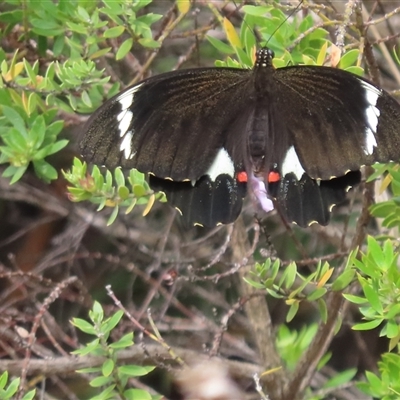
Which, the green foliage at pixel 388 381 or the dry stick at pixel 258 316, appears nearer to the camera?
the green foliage at pixel 388 381

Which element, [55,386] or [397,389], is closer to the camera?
[397,389]

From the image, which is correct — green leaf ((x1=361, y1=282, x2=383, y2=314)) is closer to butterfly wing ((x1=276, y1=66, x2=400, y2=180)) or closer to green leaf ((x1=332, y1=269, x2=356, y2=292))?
green leaf ((x1=332, y1=269, x2=356, y2=292))

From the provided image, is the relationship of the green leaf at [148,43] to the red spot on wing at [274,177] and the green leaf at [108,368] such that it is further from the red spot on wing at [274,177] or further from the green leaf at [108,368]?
the green leaf at [108,368]

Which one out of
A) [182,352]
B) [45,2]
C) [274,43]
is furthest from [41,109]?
[182,352]

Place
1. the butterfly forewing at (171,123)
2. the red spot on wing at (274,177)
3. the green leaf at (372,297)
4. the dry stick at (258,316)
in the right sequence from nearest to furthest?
the green leaf at (372,297) → the butterfly forewing at (171,123) → the red spot on wing at (274,177) → the dry stick at (258,316)

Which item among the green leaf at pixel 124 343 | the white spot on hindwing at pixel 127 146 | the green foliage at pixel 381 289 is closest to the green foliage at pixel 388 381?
the green foliage at pixel 381 289

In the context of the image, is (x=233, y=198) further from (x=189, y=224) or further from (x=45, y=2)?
(x=45, y=2)

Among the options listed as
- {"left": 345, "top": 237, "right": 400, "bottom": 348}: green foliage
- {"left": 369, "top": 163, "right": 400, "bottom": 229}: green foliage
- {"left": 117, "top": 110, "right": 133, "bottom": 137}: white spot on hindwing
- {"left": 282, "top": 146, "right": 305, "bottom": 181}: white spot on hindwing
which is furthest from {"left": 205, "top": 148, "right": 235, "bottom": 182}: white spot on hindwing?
{"left": 345, "top": 237, "right": 400, "bottom": 348}: green foliage
